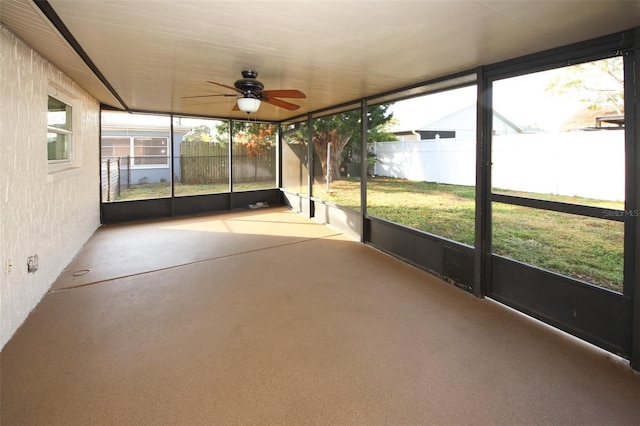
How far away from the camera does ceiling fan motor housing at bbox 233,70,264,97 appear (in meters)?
3.53

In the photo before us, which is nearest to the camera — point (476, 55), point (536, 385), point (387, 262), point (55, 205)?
point (536, 385)

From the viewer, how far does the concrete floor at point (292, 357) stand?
1.85 m

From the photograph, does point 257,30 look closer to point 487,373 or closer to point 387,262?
point 487,373

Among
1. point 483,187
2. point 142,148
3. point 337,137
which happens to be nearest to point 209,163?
point 337,137

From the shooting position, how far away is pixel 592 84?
383cm

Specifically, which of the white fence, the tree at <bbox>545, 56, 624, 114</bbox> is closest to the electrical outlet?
the white fence

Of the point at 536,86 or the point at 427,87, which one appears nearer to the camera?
the point at 427,87

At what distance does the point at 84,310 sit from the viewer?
3.04m

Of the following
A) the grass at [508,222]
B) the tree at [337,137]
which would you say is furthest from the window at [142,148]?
the tree at [337,137]

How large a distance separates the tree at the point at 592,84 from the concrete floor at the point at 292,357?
7.67ft

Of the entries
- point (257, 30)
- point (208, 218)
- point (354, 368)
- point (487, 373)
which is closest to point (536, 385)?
point (487, 373)

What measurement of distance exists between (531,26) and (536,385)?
2278 mm

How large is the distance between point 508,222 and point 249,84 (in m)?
4.70

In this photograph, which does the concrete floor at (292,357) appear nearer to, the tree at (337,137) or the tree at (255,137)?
the tree at (337,137)
